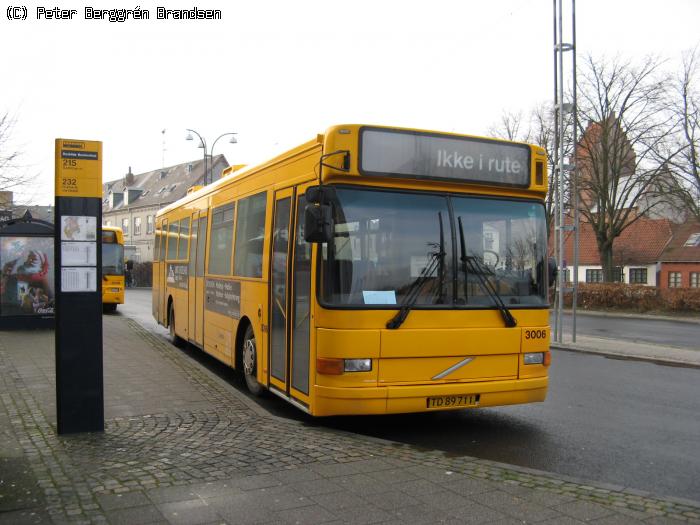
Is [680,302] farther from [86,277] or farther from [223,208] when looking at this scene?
[86,277]

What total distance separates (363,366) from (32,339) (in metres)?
10.5

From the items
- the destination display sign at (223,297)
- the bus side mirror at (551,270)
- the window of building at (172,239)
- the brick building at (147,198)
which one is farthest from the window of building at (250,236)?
the brick building at (147,198)

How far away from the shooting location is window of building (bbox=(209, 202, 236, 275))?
9.93 meters

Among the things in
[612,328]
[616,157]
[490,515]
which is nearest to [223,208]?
[490,515]

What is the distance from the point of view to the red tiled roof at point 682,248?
49875mm

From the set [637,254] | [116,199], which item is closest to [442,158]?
[637,254]

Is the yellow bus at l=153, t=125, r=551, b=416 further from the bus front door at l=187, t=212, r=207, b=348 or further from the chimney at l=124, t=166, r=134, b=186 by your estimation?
the chimney at l=124, t=166, r=134, b=186

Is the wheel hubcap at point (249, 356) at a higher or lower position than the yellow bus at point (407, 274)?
lower

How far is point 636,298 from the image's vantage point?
3097 cm

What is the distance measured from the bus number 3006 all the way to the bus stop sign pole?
424cm

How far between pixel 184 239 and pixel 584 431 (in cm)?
819

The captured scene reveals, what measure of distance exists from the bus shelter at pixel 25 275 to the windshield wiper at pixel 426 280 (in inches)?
470

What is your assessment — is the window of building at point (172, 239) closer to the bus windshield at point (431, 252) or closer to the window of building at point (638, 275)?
the bus windshield at point (431, 252)

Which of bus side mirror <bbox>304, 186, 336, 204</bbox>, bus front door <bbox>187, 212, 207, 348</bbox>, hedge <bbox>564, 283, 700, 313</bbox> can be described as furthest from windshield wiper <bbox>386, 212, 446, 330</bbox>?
Answer: hedge <bbox>564, 283, 700, 313</bbox>
